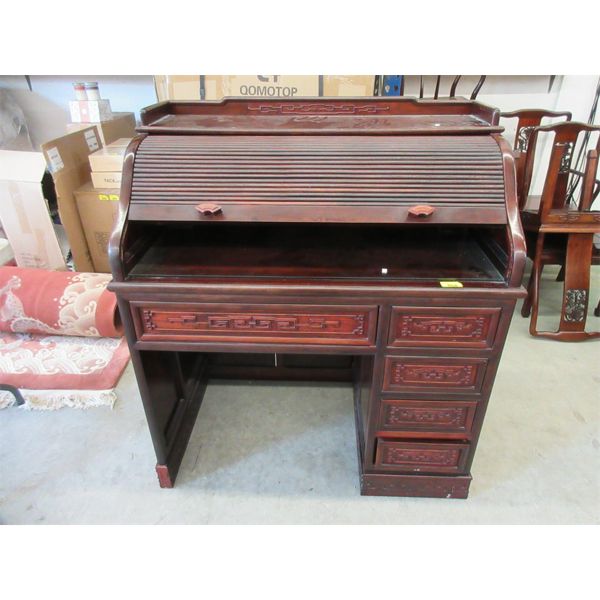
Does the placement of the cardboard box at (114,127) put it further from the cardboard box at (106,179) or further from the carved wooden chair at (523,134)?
the carved wooden chair at (523,134)

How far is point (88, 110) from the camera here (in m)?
2.56

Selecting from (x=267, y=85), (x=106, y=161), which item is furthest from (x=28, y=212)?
(x=267, y=85)

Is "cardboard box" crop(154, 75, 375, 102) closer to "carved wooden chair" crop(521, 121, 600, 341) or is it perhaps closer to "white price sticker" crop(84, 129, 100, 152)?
"white price sticker" crop(84, 129, 100, 152)

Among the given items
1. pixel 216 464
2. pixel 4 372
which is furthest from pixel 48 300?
pixel 216 464

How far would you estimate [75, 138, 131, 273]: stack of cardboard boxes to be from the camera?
239cm

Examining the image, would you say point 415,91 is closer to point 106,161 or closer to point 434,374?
point 106,161

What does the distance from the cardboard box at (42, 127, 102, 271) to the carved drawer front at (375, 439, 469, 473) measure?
6.70 ft

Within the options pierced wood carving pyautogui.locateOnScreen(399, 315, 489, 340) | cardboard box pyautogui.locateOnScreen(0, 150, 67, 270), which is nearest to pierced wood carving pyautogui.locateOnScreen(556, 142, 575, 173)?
pierced wood carving pyautogui.locateOnScreen(399, 315, 489, 340)

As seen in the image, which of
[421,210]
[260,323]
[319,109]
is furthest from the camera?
[319,109]

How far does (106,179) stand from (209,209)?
5.20 feet

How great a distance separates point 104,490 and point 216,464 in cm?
40

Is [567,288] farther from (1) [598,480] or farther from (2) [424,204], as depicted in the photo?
(2) [424,204]

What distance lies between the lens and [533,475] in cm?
160

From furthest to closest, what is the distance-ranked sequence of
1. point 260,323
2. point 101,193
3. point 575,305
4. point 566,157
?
point 101,193, point 575,305, point 566,157, point 260,323
